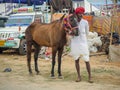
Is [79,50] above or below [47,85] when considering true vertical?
above

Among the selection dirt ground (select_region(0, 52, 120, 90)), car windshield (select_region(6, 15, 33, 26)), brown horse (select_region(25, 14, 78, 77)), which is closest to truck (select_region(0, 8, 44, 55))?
car windshield (select_region(6, 15, 33, 26))

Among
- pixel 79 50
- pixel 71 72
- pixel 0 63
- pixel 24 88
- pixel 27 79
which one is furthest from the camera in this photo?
pixel 0 63

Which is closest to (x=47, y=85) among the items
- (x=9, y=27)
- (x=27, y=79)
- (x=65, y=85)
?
(x=65, y=85)

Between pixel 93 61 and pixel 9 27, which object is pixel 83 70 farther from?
pixel 9 27

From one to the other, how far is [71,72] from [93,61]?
134 inches

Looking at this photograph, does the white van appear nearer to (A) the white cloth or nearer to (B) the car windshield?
(B) the car windshield

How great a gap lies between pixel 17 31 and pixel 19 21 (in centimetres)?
124

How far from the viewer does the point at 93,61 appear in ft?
51.0

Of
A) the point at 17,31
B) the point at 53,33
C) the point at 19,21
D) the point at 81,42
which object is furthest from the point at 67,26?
the point at 19,21

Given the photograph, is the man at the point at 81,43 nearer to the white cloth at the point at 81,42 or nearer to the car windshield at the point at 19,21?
the white cloth at the point at 81,42

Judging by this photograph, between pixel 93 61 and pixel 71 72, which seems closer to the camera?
pixel 71 72

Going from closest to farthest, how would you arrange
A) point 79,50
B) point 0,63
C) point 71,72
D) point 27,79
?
point 79,50 → point 27,79 → point 71,72 → point 0,63

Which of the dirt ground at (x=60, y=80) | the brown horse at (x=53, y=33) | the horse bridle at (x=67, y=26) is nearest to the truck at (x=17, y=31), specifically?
the dirt ground at (x=60, y=80)

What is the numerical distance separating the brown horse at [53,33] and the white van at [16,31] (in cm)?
525
